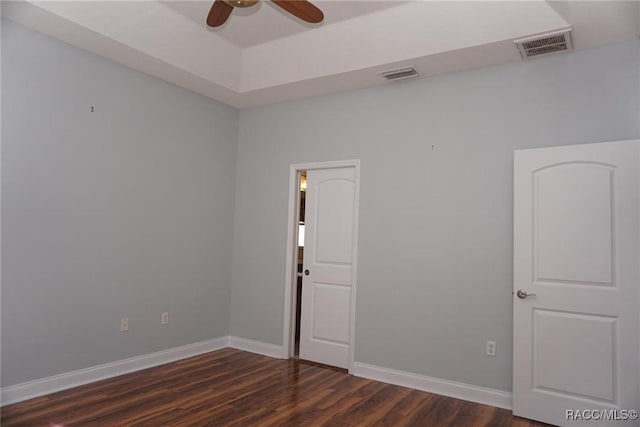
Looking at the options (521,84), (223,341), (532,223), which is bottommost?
(223,341)

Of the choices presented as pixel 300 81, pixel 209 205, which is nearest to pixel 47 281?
pixel 209 205

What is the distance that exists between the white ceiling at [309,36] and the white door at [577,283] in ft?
3.08

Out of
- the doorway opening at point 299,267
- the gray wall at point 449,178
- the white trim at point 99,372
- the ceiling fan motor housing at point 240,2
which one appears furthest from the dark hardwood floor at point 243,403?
the ceiling fan motor housing at point 240,2

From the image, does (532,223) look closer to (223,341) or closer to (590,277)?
(590,277)

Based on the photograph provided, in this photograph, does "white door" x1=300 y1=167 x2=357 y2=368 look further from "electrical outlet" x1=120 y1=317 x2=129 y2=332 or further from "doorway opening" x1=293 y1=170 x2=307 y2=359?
"electrical outlet" x1=120 y1=317 x2=129 y2=332

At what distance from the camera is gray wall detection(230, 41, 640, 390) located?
3.43 metres

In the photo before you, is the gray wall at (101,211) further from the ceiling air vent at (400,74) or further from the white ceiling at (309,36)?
the ceiling air vent at (400,74)

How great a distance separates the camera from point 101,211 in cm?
389

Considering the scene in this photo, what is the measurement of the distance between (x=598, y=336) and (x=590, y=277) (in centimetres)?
43

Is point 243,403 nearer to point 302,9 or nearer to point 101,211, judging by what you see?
point 101,211

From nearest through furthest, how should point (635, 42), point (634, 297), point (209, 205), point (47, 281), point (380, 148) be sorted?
point (634, 297) < point (635, 42) < point (47, 281) < point (380, 148) < point (209, 205)

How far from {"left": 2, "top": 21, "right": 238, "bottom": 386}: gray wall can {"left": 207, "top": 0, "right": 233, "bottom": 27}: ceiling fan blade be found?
151cm

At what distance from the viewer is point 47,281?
3.48 metres

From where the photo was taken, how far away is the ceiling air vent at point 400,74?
3.96 metres
